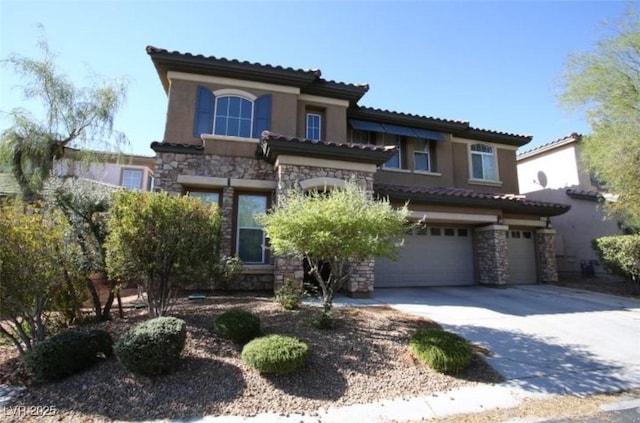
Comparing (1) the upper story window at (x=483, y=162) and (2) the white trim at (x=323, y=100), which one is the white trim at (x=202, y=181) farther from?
(1) the upper story window at (x=483, y=162)

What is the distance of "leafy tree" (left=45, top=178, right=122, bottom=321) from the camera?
700 cm

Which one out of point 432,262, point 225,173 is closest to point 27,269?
point 225,173

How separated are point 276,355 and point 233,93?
10.4 meters

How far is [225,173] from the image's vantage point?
1161cm

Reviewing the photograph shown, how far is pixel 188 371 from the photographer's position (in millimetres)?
5145

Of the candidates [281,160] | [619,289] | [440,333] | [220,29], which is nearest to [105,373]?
[440,333]

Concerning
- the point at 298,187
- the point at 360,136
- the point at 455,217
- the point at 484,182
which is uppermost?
the point at 360,136

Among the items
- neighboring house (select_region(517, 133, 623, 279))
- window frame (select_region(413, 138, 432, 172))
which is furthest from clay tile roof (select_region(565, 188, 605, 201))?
window frame (select_region(413, 138, 432, 172))

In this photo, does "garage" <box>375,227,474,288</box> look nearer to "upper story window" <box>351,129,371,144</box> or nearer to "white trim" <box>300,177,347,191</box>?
"white trim" <box>300,177,347,191</box>

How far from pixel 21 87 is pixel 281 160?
933 cm

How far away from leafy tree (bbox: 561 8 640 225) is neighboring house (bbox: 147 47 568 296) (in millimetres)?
3347

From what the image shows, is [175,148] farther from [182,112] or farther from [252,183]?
[252,183]

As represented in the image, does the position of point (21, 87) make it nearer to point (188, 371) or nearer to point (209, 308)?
point (209, 308)

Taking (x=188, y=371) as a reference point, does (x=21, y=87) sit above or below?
above
